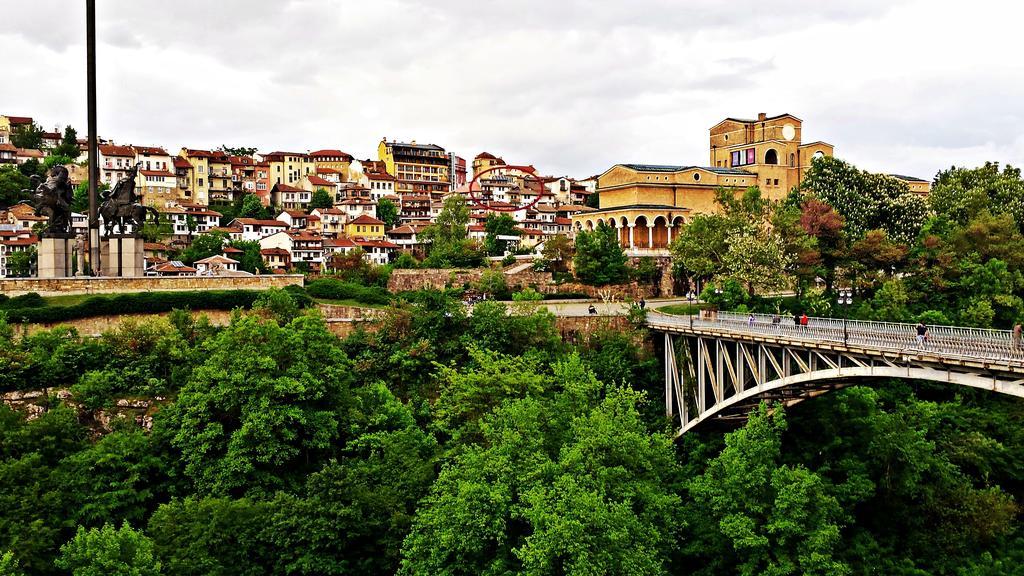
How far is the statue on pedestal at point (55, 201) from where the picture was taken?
109 feet

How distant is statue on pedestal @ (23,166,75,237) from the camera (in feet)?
109

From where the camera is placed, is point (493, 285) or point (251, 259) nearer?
point (493, 285)

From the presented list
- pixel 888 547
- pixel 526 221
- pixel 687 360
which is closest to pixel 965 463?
pixel 888 547

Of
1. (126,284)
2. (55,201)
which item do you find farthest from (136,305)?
(55,201)

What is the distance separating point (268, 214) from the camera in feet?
255

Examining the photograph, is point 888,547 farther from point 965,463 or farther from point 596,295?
point 596,295

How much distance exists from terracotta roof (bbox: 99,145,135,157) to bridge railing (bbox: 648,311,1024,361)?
71897 millimetres

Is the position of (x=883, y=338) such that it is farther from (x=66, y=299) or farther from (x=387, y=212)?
(x=387, y=212)

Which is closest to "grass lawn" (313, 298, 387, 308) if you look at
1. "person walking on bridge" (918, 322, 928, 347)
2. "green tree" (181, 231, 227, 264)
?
"person walking on bridge" (918, 322, 928, 347)

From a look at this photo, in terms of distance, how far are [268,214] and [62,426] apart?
183 feet

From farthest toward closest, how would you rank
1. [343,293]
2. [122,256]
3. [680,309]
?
1. [680,309]
2. [343,293]
3. [122,256]

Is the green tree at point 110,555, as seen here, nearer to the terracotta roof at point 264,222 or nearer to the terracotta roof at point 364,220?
the terracotta roof at point 364,220

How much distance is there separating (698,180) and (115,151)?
195ft

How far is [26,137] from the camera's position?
89.9 m
